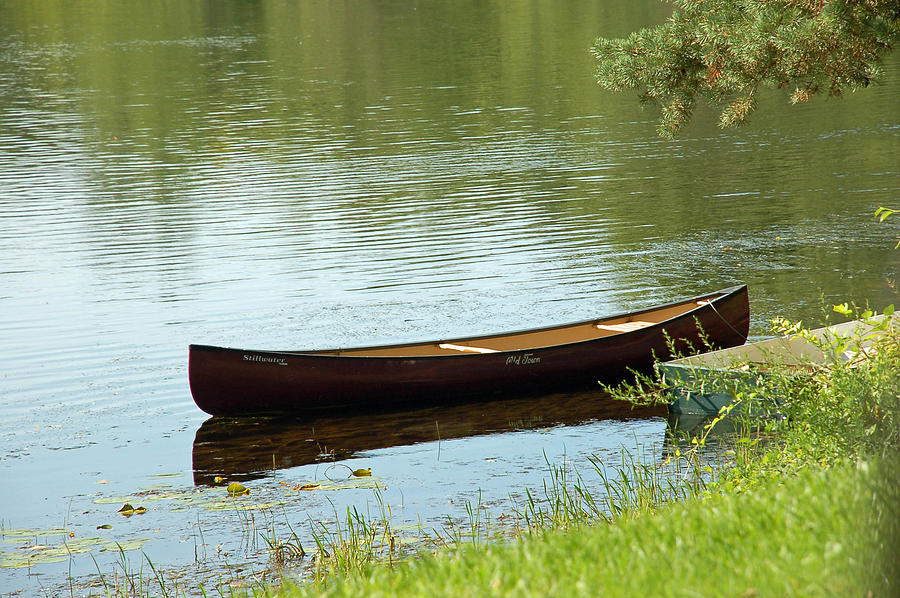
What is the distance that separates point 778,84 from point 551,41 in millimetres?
41918

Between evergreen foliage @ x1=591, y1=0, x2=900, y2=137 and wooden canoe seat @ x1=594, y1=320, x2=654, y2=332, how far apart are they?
2.37 meters

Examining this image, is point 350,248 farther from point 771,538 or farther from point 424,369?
point 771,538

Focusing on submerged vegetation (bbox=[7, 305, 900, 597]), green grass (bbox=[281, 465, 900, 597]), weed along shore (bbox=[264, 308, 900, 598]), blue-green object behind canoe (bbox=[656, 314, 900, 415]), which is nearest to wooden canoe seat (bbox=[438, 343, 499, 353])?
blue-green object behind canoe (bbox=[656, 314, 900, 415])

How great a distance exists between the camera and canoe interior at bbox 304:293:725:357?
482 inches

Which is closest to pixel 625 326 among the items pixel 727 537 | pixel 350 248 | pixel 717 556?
pixel 350 248

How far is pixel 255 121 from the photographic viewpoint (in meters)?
34.5

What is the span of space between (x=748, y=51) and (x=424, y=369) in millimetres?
4564

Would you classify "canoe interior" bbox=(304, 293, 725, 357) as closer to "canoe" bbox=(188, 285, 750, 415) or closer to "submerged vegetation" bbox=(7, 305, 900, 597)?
"canoe" bbox=(188, 285, 750, 415)

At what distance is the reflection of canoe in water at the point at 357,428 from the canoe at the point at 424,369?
0.49ft

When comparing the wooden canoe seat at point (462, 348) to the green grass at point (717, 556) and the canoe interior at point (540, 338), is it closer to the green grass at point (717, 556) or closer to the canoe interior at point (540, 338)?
the canoe interior at point (540, 338)

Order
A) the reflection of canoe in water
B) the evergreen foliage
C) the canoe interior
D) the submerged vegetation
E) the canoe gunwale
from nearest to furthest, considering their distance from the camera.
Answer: the submerged vegetation → the evergreen foliage → the reflection of canoe in water → the canoe gunwale → the canoe interior

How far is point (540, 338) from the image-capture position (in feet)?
42.3

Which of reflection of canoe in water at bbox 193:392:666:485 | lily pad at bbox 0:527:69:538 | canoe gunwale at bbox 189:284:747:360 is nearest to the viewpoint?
lily pad at bbox 0:527:69:538

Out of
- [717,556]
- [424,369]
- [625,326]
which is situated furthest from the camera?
[625,326]
